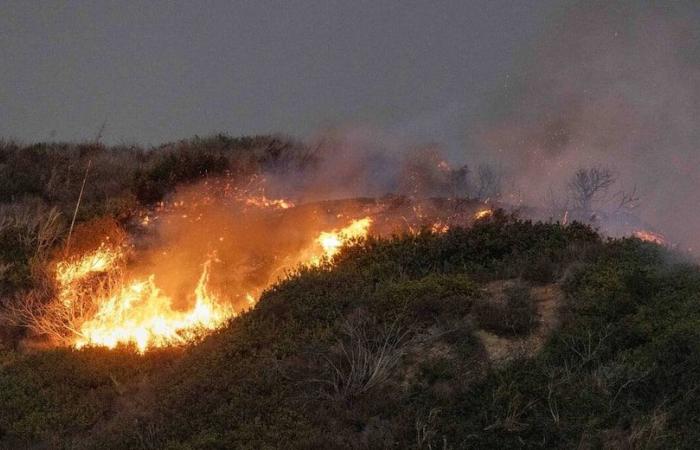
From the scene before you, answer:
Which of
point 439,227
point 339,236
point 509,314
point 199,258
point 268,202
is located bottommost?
point 199,258

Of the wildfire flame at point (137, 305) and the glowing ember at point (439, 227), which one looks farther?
the glowing ember at point (439, 227)

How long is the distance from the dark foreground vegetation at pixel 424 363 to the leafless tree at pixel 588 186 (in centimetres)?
528

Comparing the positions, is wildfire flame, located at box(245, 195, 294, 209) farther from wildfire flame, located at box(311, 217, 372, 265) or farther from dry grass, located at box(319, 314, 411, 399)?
dry grass, located at box(319, 314, 411, 399)

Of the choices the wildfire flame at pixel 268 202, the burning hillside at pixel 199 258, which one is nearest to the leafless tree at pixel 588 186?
the burning hillside at pixel 199 258

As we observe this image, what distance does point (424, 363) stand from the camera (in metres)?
9.24

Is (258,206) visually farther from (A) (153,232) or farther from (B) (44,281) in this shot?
(B) (44,281)

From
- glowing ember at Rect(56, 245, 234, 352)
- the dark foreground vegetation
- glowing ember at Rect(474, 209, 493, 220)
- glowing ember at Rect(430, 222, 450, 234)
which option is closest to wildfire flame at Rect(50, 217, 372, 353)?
glowing ember at Rect(56, 245, 234, 352)

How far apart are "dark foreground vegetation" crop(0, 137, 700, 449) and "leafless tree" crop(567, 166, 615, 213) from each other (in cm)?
528

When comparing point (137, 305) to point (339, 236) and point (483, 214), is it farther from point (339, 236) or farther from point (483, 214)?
point (483, 214)

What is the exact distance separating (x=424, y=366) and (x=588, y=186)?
35.4 ft

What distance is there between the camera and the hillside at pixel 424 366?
790 centimetres

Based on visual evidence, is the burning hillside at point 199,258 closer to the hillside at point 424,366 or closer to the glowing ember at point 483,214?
the glowing ember at point 483,214

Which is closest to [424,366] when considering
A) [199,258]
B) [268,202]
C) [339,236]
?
[339,236]

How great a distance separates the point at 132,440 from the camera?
855 centimetres
